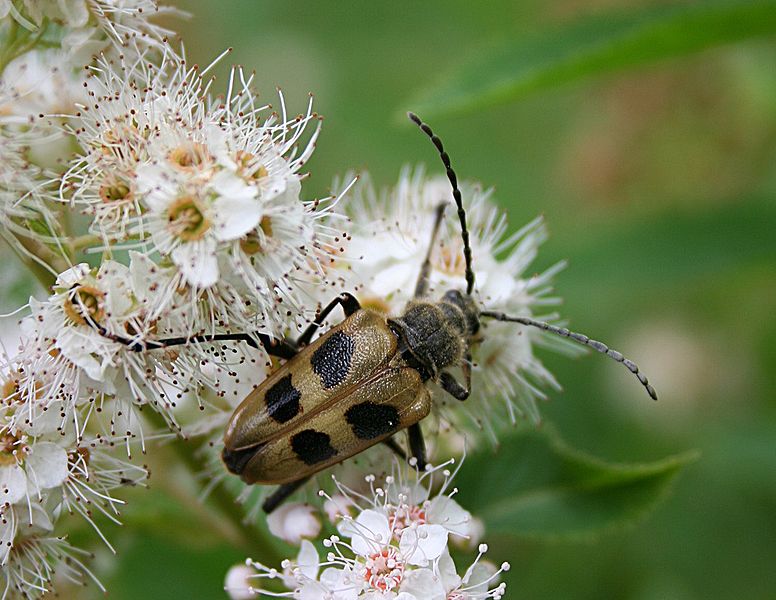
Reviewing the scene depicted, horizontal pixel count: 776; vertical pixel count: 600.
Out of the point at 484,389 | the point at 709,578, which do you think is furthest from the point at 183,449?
the point at 709,578

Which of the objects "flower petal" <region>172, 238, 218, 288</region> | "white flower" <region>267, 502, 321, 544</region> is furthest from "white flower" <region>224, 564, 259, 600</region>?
"flower petal" <region>172, 238, 218, 288</region>

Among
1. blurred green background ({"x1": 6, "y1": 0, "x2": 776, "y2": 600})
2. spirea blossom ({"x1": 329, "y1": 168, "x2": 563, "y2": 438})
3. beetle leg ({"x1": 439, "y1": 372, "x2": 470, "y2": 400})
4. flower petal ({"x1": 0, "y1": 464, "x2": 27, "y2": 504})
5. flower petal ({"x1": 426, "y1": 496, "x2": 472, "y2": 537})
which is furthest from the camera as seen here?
blurred green background ({"x1": 6, "y1": 0, "x2": 776, "y2": 600})

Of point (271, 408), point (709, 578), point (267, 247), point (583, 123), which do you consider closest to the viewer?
point (267, 247)

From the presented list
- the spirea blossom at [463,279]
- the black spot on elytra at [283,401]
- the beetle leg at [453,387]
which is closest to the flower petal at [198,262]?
the black spot on elytra at [283,401]

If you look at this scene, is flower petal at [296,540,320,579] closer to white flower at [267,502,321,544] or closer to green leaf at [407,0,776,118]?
white flower at [267,502,321,544]

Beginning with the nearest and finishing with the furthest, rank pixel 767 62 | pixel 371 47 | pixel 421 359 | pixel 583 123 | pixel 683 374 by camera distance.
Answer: pixel 421 359 → pixel 767 62 → pixel 683 374 → pixel 583 123 → pixel 371 47

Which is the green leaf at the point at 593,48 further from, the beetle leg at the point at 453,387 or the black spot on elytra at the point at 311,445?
the black spot on elytra at the point at 311,445

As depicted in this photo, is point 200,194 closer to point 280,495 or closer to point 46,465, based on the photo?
point 46,465

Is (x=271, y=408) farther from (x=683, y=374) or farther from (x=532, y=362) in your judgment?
(x=683, y=374)
